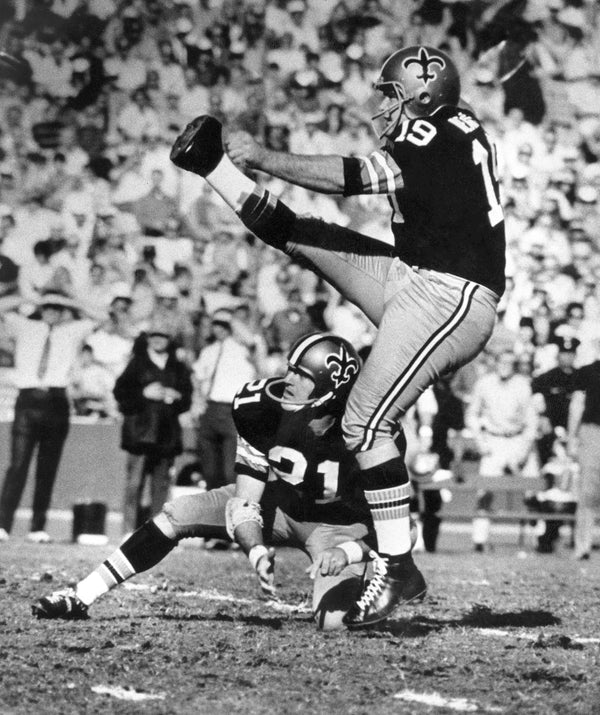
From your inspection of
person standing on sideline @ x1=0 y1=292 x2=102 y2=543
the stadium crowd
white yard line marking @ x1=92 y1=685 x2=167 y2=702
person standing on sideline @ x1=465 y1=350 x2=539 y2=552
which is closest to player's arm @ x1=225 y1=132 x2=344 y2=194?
white yard line marking @ x1=92 y1=685 x2=167 y2=702

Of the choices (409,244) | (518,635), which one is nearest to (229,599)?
(518,635)

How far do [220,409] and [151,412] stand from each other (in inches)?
21.1

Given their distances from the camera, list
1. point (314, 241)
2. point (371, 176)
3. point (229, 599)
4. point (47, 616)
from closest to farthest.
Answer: point (371, 176), point (47, 616), point (314, 241), point (229, 599)

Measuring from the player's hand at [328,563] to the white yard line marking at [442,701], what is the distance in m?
0.90

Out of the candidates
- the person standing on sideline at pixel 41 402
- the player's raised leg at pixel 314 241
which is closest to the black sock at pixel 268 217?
the player's raised leg at pixel 314 241

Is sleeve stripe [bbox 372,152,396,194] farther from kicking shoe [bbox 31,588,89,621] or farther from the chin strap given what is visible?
kicking shoe [bbox 31,588,89,621]

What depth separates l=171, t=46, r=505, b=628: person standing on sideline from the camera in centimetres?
468

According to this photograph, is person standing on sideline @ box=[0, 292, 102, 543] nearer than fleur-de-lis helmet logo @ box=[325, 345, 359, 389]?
No

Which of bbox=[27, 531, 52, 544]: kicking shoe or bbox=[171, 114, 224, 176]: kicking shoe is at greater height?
bbox=[171, 114, 224, 176]: kicking shoe

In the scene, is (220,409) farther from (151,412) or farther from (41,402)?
(41,402)

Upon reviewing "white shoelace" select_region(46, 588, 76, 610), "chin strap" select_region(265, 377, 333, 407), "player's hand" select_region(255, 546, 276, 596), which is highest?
"chin strap" select_region(265, 377, 333, 407)

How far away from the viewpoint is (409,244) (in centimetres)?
488

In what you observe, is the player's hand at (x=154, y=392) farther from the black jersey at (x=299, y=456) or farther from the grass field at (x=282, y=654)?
the black jersey at (x=299, y=456)

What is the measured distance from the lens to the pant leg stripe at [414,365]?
4.70 m
